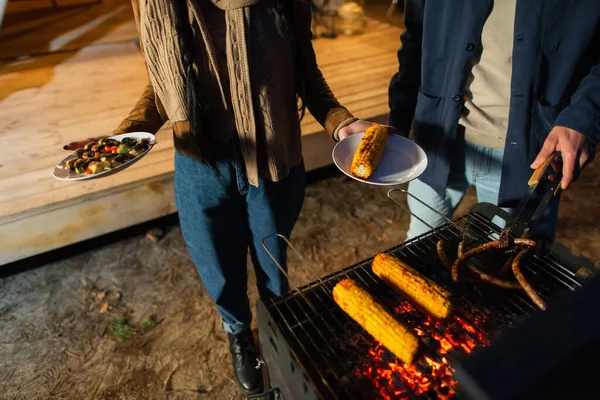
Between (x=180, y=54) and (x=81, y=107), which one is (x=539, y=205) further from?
(x=81, y=107)

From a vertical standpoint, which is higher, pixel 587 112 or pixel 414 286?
pixel 587 112

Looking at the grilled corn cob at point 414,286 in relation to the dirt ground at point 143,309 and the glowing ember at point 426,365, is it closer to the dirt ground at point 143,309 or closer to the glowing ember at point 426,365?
the glowing ember at point 426,365

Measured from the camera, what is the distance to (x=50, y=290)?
2736 mm

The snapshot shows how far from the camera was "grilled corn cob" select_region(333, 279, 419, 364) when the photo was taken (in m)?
1.05

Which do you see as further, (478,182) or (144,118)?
(478,182)

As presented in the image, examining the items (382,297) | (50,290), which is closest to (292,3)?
(382,297)

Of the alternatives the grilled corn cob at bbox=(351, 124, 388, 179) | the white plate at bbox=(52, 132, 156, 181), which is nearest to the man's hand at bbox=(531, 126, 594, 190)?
the grilled corn cob at bbox=(351, 124, 388, 179)

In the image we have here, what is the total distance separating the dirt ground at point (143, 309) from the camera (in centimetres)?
221

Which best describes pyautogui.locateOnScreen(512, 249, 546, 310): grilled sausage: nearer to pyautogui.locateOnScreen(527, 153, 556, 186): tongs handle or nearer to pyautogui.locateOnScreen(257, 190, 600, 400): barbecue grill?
pyautogui.locateOnScreen(257, 190, 600, 400): barbecue grill

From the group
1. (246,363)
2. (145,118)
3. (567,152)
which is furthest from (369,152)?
(246,363)

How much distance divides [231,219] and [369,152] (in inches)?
26.5

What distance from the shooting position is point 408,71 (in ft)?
6.06

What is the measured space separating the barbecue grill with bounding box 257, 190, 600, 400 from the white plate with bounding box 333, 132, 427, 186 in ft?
0.84

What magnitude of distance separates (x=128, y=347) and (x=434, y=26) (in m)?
2.44
